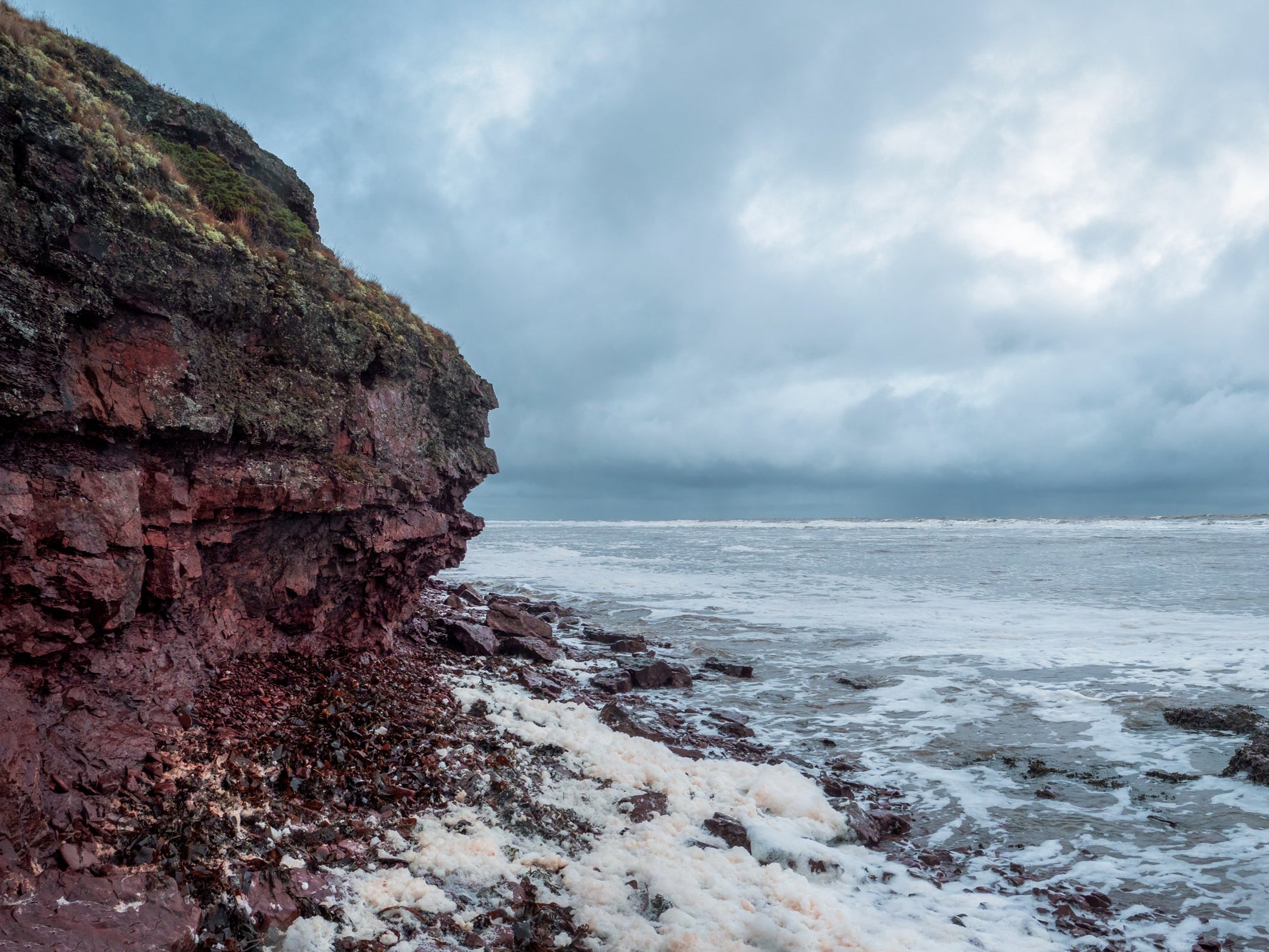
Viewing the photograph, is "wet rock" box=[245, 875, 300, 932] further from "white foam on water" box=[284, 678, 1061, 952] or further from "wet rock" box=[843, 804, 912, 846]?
"wet rock" box=[843, 804, 912, 846]

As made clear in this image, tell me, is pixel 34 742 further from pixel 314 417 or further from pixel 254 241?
pixel 254 241

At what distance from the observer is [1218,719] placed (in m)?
12.6

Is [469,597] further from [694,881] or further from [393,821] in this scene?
[694,881]

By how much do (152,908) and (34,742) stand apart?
1.64 m

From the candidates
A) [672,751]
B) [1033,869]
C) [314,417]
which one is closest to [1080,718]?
[1033,869]

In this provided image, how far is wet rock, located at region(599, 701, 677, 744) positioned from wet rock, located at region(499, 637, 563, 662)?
3902 millimetres

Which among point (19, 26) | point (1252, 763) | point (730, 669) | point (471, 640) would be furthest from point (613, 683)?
point (19, 26)

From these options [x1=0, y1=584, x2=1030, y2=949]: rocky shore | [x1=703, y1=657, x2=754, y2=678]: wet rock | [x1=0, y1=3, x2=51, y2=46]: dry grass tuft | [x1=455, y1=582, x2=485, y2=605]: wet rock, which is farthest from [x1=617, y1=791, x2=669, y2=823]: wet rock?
[x1=455, y1=582, x2=485, y2=605]: wet rock

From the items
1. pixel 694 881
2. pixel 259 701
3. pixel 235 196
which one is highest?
pixel 235 196

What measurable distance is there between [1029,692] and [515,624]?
37.6 feet

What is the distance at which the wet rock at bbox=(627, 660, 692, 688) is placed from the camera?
1498 cm

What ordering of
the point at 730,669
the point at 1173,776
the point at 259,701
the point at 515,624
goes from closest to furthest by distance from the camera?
the point at 259,701 → the point at 1173,776 → the point at 730,669 → the point at 515,624

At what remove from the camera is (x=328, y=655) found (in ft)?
34.0

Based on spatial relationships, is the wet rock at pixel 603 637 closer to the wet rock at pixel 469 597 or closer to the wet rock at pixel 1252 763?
the wet rock at pixel 469 597
